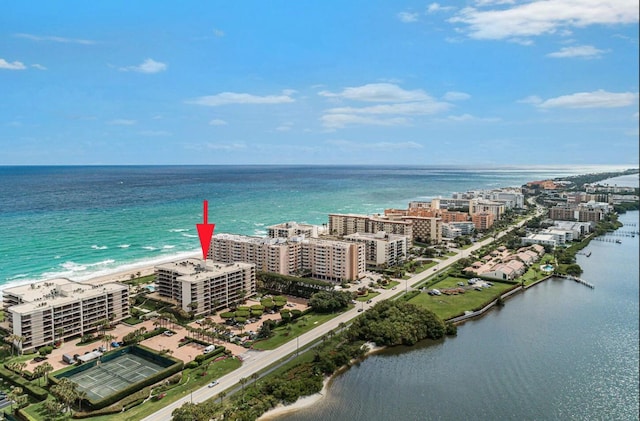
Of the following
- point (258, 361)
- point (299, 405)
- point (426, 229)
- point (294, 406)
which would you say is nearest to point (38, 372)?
point (258, 361)

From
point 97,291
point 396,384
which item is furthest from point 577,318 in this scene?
point 97,291

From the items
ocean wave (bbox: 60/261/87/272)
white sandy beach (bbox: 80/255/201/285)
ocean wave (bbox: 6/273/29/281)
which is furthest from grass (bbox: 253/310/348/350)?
ocean wave (bbox: 6/273/29/281)

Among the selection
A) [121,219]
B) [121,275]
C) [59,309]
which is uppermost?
[121,219]

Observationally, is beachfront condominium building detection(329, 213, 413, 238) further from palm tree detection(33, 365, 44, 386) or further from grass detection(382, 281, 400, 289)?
palm tree detection(33, 365, 44, 386)

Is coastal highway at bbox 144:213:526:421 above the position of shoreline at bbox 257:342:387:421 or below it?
above

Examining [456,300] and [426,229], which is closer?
[456,300]

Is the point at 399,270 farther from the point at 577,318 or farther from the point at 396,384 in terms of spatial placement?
the point at 396,384

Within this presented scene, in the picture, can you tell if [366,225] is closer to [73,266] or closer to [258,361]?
[73,266]
